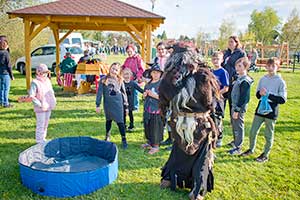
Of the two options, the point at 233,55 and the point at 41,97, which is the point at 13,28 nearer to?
the point at 41,97

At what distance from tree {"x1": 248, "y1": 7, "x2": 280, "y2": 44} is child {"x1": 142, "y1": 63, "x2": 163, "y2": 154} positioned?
44254 millimetres

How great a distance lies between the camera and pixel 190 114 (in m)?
3.12

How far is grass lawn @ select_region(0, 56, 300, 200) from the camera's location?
11.7ft

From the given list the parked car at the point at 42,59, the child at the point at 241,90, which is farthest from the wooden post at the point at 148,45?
the parked car at the point at 42,59

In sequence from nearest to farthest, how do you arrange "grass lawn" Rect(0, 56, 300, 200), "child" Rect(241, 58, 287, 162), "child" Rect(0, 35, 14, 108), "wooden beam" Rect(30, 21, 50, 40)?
1. "grass lawn" Rect(0, 56, 300, 200)
2. "child" Rect(241, 58, 287, 162)
3. "child" Rect(0, 35, 14, 108)
4. "wooden beam" Rect(30, 21, 50, 40)

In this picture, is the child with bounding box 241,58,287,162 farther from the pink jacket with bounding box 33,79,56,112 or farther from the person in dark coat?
the pink jacket with bounding box 33,79,56,112

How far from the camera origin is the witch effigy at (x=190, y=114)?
2.99 m

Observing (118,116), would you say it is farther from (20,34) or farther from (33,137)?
(20,34)

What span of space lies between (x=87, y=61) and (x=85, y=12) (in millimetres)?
1703

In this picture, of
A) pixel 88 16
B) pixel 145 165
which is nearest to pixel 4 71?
pixel 88 16

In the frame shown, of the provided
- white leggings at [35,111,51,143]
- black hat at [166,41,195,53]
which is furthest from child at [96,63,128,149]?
black hat at [166,41,195,53]

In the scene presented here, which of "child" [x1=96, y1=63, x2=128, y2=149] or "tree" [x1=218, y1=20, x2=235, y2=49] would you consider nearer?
"child" [x1=96, y1=63, x2=128, y2=149]

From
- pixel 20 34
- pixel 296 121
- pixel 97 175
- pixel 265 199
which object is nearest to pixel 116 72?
pixel 97 175

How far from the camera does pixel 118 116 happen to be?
4.96 m
